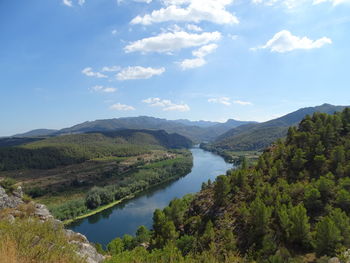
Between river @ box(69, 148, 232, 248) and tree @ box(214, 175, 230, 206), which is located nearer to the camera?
tree @ box(214, 175, 230, 206)

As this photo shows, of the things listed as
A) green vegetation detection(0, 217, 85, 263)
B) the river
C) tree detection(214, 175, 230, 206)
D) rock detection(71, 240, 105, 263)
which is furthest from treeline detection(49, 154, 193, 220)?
green vegetation detection(0, 217, 85, 263)

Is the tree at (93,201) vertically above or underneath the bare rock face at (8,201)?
underneath

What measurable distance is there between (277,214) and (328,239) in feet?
23.9

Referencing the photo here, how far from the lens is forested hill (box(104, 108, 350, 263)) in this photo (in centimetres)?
1717

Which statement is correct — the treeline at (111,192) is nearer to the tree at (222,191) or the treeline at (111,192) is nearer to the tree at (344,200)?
the tree at (222,191)

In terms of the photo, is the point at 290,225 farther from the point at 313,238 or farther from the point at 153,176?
the point at 153,176

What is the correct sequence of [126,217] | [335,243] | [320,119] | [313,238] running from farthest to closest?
[126,217] → [320,119] → [313,238] → [335,243]

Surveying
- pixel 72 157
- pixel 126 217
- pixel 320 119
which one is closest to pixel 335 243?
pixel 320 119

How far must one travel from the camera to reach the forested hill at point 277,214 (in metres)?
17.2

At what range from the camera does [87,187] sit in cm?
8744

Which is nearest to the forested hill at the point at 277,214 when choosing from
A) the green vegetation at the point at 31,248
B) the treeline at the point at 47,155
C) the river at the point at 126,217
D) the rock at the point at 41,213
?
the green vegetation at the point at 31,248

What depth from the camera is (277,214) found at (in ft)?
78.3

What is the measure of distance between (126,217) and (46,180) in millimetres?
57001

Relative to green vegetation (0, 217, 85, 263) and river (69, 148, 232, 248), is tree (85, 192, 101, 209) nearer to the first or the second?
river (69, 148, 232, 248)
